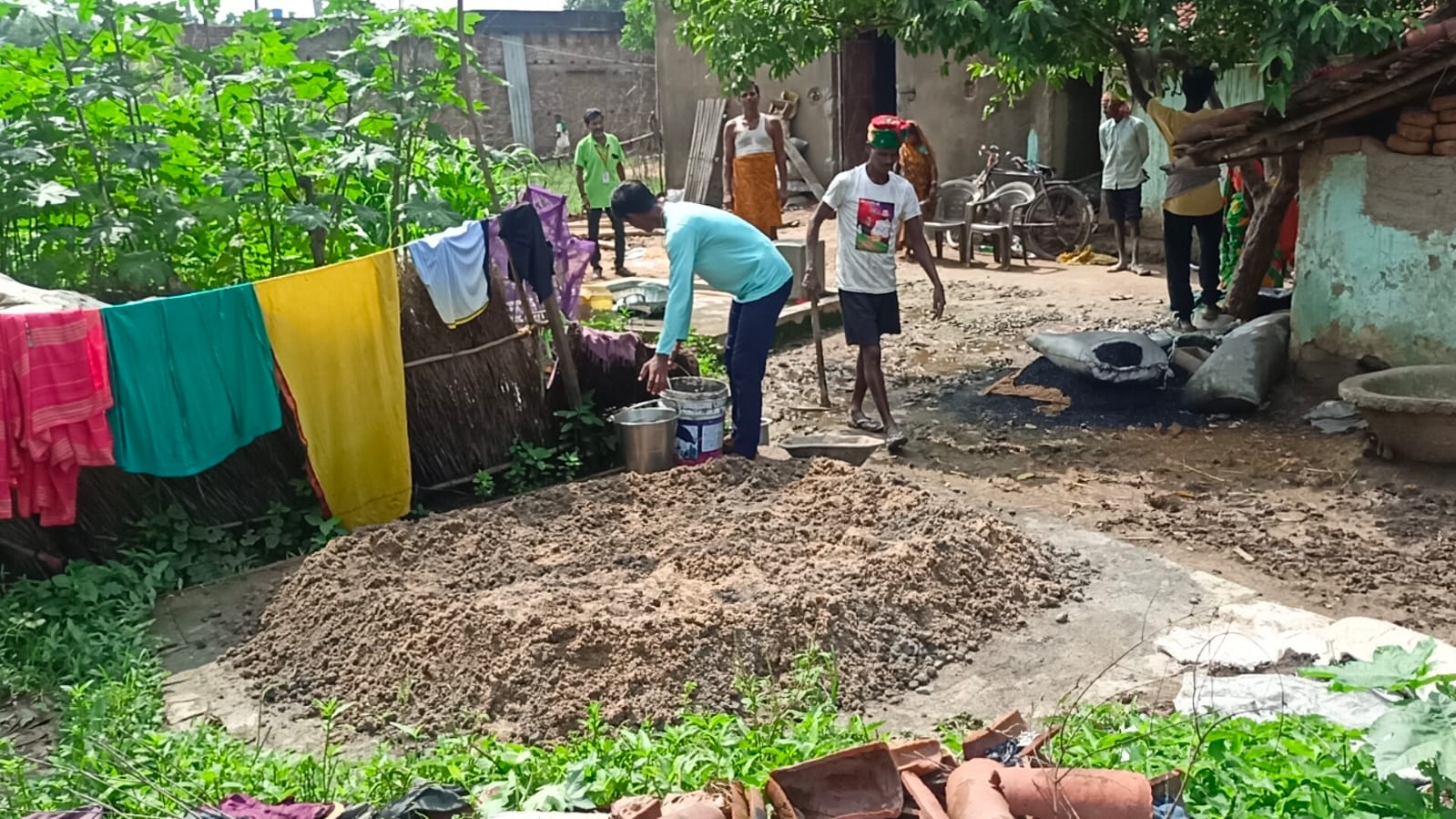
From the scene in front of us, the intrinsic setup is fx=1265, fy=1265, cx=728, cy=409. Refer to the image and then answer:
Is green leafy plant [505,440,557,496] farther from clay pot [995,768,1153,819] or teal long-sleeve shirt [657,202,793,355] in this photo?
clay pot [995,768,1153,819]

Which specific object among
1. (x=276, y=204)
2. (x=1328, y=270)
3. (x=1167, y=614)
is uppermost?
(x=276, y=204)

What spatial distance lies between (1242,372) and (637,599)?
4477 mm

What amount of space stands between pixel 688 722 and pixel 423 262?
298 centimetres

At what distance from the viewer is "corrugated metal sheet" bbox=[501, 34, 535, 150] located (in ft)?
84.8

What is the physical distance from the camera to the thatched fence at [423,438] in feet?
17.1

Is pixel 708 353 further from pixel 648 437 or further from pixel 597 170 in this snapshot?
pixel 597 170

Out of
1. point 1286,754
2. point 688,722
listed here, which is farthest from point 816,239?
point 1286,754

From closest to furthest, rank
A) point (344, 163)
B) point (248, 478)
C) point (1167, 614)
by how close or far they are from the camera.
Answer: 1. point (1167, 614)
2. point (248, 478)
3. point (344, 163)

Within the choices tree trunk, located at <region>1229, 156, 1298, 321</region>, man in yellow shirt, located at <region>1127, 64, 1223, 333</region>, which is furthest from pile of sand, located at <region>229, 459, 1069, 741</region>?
man in yellow shirt, located at <region>1127, 64, 1223, 333</region>

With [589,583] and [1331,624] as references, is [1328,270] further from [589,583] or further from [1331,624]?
[589,583]

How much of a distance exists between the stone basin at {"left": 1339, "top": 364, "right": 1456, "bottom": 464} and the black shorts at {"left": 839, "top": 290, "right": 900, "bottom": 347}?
239 centimetres

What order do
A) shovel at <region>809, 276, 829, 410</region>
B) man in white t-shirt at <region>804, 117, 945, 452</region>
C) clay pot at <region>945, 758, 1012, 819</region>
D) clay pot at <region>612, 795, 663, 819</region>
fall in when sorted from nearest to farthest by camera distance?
clay pot at <region>945, 758, 1012, 819</region> < clay pot at <region>612, 795, 663, 819</region> < man in white t-shirt at <region>804, 117, 945, 452</region> < shovel at <region>809, 276, 829, 410</region>

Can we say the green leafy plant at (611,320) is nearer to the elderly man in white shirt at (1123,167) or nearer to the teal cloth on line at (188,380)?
the teal cloth on line at (188,380)

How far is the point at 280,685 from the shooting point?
169 inches
